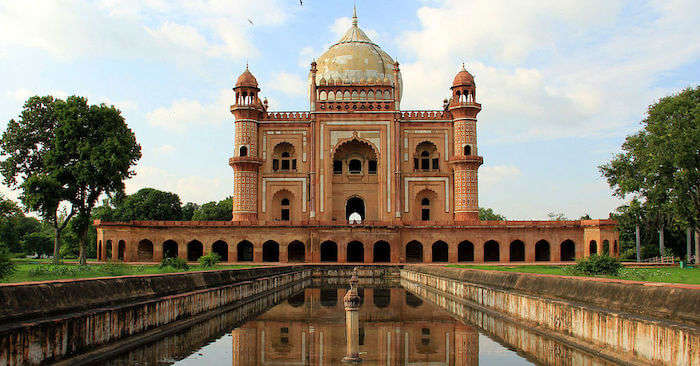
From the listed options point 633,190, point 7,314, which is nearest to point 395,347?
point 7,314

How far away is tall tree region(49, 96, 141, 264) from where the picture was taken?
24625 mm

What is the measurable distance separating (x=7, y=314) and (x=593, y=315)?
798 cm

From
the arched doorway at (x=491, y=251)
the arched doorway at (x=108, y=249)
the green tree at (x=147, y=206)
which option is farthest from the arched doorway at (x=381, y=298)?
the green tree at (x=147, y=206)

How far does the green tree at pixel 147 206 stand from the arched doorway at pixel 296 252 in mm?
18368

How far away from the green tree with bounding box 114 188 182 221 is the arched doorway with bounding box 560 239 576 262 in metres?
32.5

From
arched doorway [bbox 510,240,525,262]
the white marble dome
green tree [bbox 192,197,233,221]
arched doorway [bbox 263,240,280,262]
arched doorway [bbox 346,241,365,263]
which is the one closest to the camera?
arched doorway [bbox 510,240,525,262]

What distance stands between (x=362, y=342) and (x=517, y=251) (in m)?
30.1

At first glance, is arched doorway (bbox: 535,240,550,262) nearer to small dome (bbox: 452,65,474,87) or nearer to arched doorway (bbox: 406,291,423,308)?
small dome (bbox: 452,65,474,87)

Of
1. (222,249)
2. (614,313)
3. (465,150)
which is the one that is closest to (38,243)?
(222,249)

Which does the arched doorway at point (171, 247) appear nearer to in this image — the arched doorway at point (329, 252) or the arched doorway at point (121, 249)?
the arched doorway at point (121, 249)

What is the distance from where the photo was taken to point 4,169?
24.8m

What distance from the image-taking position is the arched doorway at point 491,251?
3716cm

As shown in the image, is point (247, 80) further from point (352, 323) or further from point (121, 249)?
point (352, 323)

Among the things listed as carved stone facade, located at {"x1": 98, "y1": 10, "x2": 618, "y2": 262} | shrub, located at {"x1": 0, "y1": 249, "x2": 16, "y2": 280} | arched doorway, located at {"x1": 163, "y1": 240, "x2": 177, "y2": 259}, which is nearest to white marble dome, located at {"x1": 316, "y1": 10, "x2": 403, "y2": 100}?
carved stone facade, located at {"x1": 98, "y1": 10, "x2": 618, "y2": 262}
